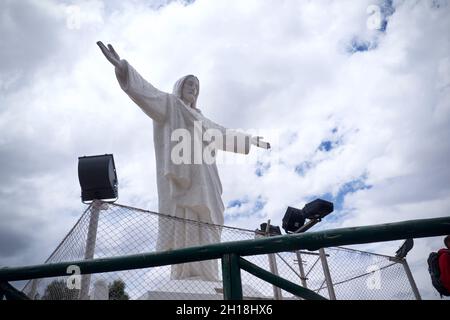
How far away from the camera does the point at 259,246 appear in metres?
1.24

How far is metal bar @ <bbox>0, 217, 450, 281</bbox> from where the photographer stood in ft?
3.70

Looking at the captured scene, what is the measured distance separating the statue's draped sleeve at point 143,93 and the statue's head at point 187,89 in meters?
0.51

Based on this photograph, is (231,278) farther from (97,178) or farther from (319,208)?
(319,208)

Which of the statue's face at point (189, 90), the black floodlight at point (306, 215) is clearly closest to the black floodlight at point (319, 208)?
the black floodlight at point (306, 215)

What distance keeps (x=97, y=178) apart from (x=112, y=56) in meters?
2.51

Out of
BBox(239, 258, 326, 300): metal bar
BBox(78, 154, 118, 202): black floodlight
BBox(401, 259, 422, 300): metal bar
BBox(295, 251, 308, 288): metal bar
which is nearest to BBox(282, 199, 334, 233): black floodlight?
BBox(295, 251, 308, 288): metal bar

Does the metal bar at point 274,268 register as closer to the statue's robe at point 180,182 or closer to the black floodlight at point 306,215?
the statue's robe at point 180,182

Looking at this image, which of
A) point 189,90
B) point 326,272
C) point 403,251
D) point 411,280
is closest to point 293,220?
point 326,272

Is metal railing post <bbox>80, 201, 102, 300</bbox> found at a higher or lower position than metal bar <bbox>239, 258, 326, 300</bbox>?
higher

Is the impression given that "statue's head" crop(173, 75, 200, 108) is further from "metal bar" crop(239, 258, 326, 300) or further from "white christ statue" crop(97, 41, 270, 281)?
"metal bar" crop(239, 258, 326, 300)

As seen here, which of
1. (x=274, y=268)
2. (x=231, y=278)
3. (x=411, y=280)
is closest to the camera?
(x=231, y=278)

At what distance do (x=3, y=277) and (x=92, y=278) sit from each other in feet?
6.52

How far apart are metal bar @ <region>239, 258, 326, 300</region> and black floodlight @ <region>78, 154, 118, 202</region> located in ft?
9.00

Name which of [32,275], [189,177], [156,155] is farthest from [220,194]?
[32,275]
